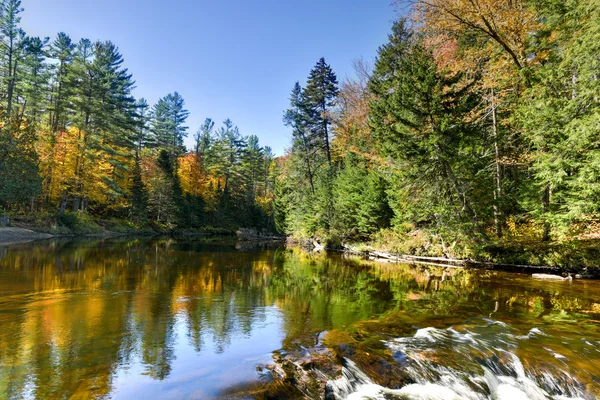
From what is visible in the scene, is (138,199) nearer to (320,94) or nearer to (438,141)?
(320,94)

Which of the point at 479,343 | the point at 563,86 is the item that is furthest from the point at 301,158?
the point at 479,343

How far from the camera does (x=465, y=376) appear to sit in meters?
4.31

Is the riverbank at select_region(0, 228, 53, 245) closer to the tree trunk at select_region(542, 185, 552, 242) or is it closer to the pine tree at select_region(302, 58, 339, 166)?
the pine tree at select_region(302, 58, 339, 166)

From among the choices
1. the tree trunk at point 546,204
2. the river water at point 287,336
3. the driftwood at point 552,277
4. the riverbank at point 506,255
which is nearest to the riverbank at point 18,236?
the river water at point 287,336

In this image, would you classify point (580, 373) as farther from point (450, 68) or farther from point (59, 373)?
point (450, 68)

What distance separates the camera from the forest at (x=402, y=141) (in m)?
11.9

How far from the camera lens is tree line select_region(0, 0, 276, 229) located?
26.6 m

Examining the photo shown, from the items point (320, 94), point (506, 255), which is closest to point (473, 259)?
→ point (506, 255)

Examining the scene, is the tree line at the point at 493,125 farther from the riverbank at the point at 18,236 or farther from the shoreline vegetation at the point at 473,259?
the riverbank at the point at 18,236

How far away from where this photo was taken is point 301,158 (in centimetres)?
3619

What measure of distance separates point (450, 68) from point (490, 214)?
709 centimetres

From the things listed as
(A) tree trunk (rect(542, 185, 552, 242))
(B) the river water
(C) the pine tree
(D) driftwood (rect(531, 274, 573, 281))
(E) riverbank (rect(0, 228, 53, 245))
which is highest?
(C) the pine tree

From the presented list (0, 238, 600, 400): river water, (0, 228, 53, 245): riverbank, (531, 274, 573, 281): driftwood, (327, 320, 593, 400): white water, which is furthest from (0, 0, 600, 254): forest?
(327, 320, 593, 400): white water

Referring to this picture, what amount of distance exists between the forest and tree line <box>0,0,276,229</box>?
170mm
